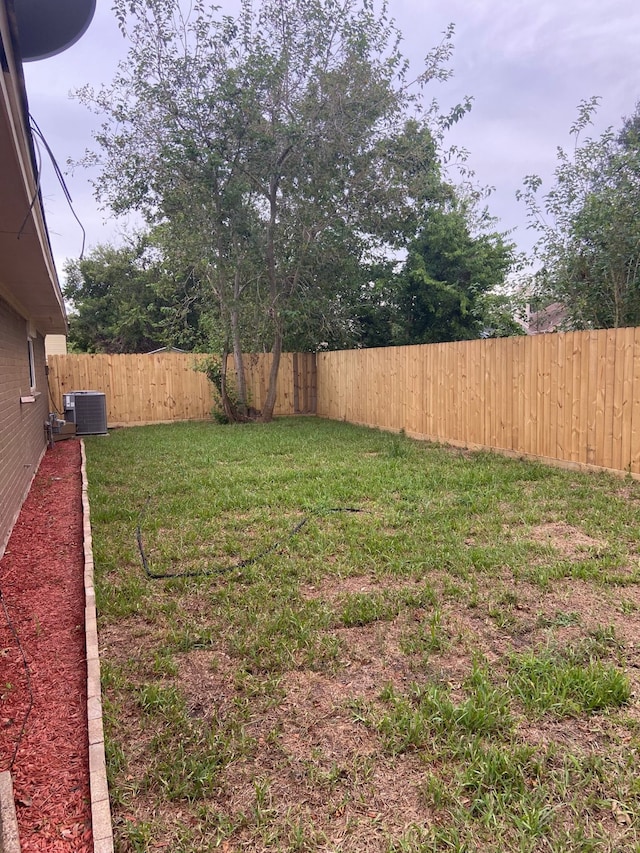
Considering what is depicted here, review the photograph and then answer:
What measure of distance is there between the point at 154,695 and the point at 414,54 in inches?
502

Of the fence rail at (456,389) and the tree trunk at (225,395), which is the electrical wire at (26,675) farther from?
the tree trunk at (225,395)

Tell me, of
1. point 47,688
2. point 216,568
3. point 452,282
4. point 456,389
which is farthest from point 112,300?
point 47,688

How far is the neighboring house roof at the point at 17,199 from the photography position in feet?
5.73

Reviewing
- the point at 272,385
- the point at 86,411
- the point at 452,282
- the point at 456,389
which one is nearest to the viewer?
the point at 456,389

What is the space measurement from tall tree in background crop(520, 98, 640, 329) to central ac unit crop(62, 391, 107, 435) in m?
8.77

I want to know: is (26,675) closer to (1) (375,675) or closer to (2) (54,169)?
(1) (375,675)

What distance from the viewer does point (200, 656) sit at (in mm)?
2686

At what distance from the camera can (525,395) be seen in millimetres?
7297

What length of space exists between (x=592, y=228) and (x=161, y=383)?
9.75m

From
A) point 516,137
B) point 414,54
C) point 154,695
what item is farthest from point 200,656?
point 516,137

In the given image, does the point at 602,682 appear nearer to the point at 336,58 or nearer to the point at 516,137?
the point at 336,58

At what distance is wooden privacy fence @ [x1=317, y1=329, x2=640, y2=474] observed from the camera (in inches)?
235

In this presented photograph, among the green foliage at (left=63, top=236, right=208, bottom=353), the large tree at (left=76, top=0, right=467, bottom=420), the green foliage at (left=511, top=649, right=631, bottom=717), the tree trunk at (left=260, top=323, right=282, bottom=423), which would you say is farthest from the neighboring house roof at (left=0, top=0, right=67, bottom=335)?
the green foliage at (left=63, top=236, right=208, bottom=353)

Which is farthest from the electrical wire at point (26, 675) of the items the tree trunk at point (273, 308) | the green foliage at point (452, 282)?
the green foliage at point (452, 282)
